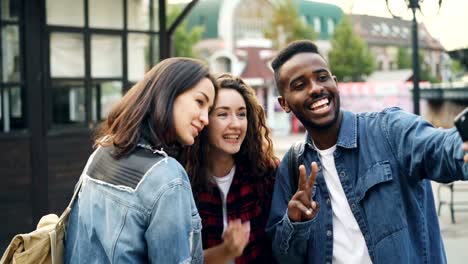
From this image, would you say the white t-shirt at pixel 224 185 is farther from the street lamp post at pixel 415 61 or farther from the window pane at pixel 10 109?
the street lamp post at pixel 415 61

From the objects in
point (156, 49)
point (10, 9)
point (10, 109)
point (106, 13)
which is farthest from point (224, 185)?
point (156, 49)

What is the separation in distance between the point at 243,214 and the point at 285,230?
51 cm

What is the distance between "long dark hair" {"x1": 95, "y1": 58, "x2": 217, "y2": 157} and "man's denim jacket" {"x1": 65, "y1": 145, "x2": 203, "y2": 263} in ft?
0.17

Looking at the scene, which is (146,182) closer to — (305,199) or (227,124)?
(305,199)

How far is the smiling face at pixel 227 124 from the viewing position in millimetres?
2977

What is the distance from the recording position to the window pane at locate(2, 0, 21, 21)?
723 cm

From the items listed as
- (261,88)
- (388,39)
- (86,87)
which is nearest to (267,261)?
(86,87)

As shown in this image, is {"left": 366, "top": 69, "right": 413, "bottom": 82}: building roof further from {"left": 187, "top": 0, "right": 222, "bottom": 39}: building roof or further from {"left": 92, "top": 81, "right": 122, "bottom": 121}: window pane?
{"left": 92, "top": 81, "right": 122, "bottom": 121}: window pane

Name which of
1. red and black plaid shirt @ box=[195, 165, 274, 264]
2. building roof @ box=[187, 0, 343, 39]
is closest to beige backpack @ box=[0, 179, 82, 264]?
red and black plaid shirt @ box=[195, 165, 274, 264]

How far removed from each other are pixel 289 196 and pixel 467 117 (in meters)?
0.95

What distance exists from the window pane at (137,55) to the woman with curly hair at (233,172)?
19.3ft

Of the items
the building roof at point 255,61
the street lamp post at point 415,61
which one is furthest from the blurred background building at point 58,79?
the building roof at point 255,61

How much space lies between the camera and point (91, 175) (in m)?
2.01

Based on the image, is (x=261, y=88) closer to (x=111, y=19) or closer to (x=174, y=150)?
(x=111, y=19)
